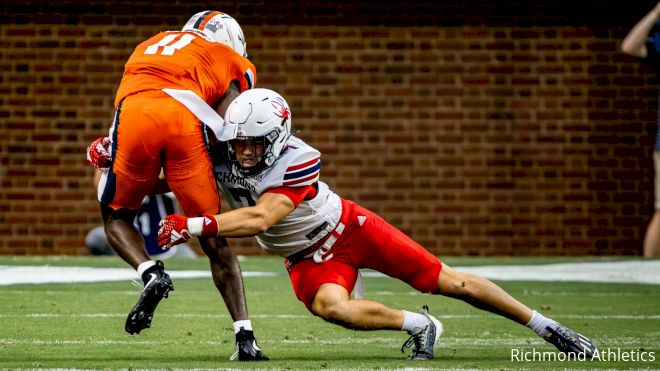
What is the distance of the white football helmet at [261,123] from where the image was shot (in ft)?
17.9

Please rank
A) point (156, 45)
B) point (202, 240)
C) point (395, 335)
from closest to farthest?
point (202, 240)
point (156, 45)
point (395, 335)

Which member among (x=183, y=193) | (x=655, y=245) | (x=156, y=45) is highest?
(x=156, y=45)

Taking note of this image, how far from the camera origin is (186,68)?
234 inches

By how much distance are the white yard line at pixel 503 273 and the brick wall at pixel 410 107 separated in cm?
185

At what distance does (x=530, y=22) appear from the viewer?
13.3 meters

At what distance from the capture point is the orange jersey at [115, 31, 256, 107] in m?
5.89

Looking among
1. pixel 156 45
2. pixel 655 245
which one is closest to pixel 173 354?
pixel 156 45

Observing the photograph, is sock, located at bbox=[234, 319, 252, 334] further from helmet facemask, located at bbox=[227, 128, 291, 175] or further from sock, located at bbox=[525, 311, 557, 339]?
sock, located at bbox=[525, 311, 557, 339]

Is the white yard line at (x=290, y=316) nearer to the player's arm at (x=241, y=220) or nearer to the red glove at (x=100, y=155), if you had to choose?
the red glove at (x=100, y=155)

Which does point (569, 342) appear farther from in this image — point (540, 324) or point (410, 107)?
point (410, 107)

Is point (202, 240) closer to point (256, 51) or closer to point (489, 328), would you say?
point (489, 328)

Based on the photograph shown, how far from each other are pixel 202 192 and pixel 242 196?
0.16 metres

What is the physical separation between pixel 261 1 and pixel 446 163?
2313 millimetres
